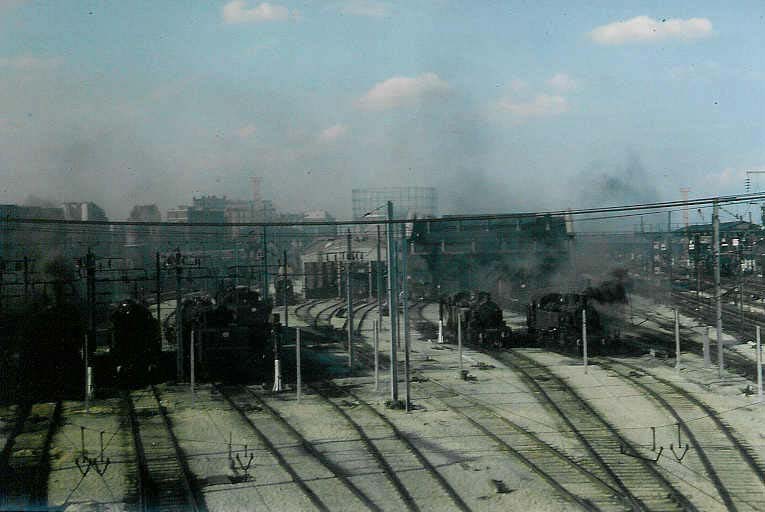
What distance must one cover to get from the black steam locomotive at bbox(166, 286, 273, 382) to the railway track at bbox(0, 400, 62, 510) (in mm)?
5079

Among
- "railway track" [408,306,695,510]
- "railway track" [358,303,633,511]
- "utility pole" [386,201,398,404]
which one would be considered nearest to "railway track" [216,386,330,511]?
"utility pole" [386,201,398,404]

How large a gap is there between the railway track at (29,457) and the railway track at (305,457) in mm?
4464

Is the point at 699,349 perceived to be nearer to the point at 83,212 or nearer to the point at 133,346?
the point at 133,346

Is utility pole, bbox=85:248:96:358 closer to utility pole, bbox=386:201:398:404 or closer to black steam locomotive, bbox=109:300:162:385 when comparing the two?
black steam locomotive, bbox=109:300:162:385

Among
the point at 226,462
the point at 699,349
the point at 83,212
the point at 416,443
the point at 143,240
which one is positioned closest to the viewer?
the point at 226,462

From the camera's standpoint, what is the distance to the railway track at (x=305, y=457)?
1220 cm

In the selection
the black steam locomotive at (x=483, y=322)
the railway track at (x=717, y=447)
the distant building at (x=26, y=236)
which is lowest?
the railway track at (x=717, y=447)

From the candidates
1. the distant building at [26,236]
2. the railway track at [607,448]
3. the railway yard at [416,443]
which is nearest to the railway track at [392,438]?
the railway yard at [416,443]

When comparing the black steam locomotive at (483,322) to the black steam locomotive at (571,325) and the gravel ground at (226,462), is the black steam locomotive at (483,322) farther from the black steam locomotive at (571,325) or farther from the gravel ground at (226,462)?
the gravel ground at (226,462)

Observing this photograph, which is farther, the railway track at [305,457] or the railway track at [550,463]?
the railway track at [305,457]

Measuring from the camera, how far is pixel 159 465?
1442 centimetres

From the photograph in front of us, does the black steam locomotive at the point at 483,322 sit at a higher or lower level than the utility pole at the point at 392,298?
lower

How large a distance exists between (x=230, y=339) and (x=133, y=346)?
324 cm

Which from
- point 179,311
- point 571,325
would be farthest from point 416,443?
point 571,325
